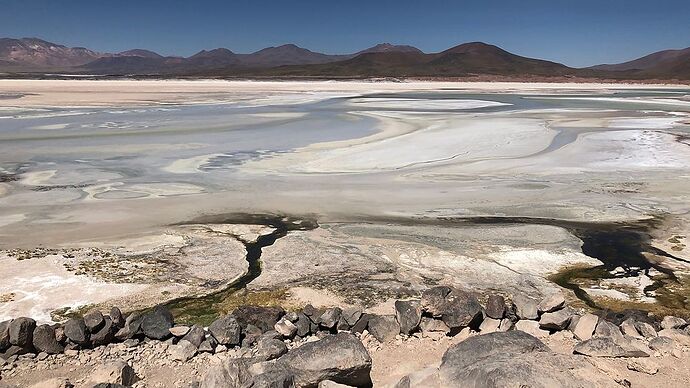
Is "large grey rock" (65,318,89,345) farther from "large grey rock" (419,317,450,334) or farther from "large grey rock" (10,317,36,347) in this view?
"large grey rock" (419,317,450,334)

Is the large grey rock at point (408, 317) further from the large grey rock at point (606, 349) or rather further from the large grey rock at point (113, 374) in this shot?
the large grey rock at point (113, 374)

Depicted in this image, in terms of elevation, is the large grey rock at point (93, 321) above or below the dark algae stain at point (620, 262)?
above

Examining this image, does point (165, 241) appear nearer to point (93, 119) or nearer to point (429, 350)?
point (429, 350)

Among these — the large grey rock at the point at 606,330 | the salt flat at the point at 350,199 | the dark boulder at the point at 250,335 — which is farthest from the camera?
the salt flat at the point at 350,199

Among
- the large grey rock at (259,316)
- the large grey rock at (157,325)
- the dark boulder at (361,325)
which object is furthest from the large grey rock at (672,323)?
the large grey rock at (157,325)

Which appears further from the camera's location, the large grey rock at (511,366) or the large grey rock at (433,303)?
the large grey rock at (433,303)

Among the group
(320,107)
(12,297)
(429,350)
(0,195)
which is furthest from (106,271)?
(320,107)

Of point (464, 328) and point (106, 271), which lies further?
point (106, 271)
